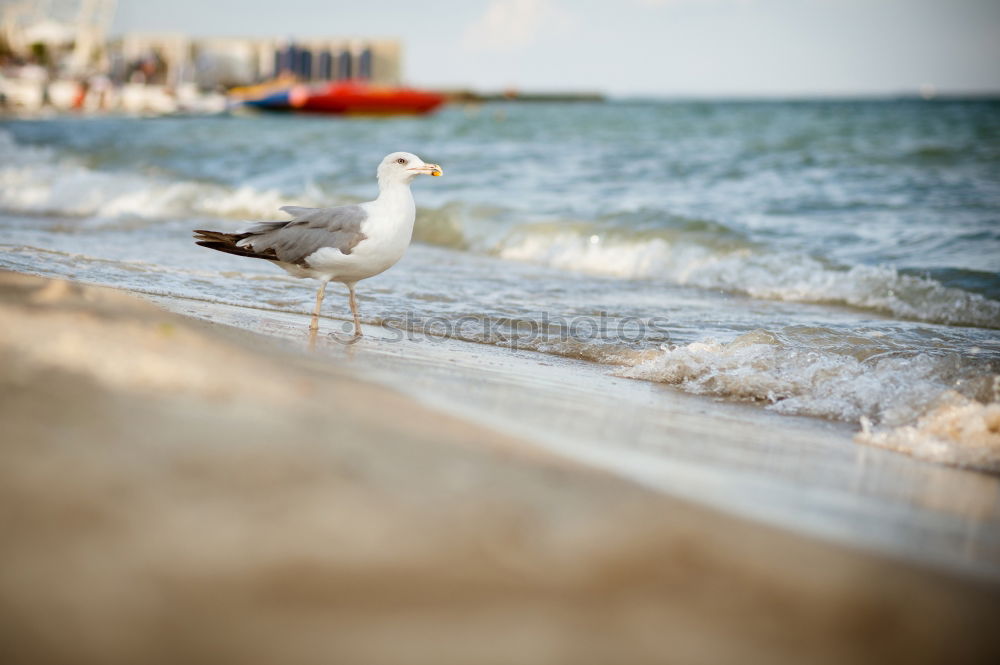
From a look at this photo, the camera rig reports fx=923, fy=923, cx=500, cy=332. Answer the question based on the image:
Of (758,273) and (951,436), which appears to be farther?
(758,273)

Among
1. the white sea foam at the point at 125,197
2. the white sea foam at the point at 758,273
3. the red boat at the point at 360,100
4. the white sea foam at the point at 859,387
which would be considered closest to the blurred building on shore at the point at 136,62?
the red boat at the point at 360,100

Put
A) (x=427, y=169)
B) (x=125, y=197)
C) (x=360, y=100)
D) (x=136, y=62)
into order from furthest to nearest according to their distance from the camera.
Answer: (x=136, y=62) → (x=360, y=100) → (x=125, y=197) → (x=427, y=169)

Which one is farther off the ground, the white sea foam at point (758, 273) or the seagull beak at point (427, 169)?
the seagull beak at point (427, 169)

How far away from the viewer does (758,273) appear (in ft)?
23.0

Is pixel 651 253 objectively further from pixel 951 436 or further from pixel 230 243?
pixel 951 436

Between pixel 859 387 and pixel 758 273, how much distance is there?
10.9ft

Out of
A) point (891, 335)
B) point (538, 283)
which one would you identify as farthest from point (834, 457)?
point (538, 283)

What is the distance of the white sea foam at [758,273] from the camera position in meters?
6.16

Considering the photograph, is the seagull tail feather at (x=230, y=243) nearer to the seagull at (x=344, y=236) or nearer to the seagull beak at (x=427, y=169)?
the seagull at (x=344, y=236)

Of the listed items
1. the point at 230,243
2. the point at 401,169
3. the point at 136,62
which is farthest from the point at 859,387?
the point at 136,62

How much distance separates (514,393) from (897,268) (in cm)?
484

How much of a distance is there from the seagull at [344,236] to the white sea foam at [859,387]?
1.23 meters

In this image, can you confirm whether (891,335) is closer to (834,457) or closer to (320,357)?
(834,457)

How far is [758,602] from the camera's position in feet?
5.57
